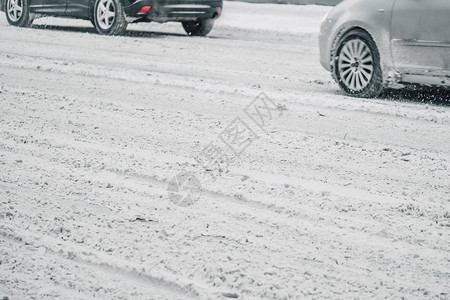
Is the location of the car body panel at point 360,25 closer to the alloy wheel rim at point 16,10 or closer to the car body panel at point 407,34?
the car body panel at point 407,34

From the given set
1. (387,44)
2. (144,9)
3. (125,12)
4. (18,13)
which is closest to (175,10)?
(144,9)

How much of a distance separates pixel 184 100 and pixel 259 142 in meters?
1.79

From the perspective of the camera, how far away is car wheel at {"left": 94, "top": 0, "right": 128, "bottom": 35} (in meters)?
14.2

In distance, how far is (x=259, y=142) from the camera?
6.02m

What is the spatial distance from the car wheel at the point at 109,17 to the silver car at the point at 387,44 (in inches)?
248

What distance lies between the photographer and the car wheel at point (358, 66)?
8.24m

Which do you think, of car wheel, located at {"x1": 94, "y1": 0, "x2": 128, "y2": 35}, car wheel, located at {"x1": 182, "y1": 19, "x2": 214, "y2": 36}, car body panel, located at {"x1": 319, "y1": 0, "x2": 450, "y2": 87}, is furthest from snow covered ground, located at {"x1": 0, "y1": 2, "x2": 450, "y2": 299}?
car wheel, located at {"x1": 182, "y1": 19, "x2": 214, "y2": 36}

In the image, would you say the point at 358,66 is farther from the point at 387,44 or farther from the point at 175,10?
the point at 175,10

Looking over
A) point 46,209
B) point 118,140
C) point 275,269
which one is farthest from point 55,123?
point 275,269

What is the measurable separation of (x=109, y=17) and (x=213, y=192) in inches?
408

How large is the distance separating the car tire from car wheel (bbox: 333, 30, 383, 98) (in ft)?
30.4

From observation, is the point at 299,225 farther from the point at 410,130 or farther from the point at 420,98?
the point at 420,98

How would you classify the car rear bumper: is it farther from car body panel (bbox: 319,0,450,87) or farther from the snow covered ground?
car body panel (bbox: 319,0,450,87)

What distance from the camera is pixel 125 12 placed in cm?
1416
